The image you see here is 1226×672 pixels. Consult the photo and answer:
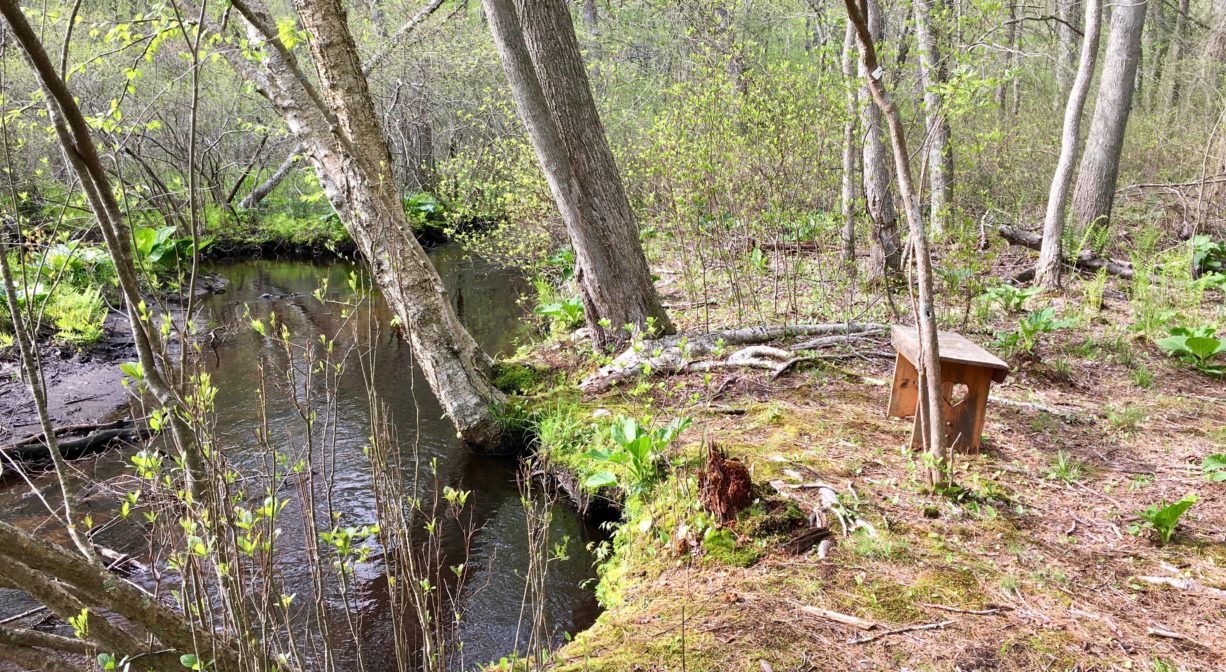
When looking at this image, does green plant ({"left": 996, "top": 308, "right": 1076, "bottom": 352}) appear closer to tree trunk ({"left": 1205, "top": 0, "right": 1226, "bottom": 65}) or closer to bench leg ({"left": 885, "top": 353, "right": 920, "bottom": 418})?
bench leg ({"left": 885, "top": 353, "right": 920, "bottom": 418})

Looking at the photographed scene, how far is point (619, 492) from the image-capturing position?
4.59m

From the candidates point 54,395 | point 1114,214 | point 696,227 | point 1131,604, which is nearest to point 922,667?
point 1131,604

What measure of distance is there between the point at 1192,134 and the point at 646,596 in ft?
36.7

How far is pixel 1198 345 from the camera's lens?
200 inches

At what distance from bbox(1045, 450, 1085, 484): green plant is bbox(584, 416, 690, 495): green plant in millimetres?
1814

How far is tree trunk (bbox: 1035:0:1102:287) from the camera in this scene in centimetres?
656

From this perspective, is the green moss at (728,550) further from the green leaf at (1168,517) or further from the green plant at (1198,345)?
the green plant at (1198,345)

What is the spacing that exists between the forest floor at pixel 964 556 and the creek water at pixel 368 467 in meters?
0.59

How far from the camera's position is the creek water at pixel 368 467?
367cm

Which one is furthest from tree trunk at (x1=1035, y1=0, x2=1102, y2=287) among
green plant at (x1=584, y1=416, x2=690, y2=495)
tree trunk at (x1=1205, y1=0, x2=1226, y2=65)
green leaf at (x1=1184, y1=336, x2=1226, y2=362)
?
green plant at (x1=584, y1=416, x2=690, y2=495)

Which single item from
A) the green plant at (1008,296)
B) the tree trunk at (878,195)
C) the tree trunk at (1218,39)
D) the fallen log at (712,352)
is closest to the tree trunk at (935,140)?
the tree trunk at (878,195)

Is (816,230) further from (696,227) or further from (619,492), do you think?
(619,492)

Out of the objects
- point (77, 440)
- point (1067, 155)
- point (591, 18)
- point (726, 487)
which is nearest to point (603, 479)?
point (726, 487)

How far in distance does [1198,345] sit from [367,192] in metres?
5.77
